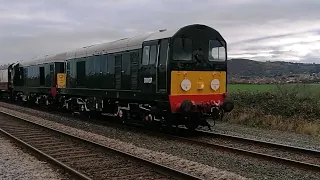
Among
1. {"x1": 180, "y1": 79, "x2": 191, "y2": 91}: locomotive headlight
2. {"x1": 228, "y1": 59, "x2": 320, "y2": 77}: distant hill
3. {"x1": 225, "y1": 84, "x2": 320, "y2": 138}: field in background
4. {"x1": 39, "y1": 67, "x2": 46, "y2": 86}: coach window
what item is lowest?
{"x1": 225, "y1": 84, "x2": 320, "y2": 138}: field in background

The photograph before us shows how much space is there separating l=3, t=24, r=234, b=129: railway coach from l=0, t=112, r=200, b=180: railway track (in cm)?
265

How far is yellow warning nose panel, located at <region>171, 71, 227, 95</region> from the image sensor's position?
11.5 metres

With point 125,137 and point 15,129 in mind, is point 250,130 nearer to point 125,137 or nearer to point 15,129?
point 125,137

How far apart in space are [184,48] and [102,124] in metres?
5.90

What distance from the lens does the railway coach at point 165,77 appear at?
11.6 m

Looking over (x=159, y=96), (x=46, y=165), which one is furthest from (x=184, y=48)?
(x=46, y=165)

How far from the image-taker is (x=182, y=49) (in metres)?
11.8

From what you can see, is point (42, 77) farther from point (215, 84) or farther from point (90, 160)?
point (90, 160)

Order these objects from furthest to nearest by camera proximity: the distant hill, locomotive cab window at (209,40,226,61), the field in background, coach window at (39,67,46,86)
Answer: the distant hill, coach window at (39,67,46,86), the field in background, locomotive cab window at (209,40,226,61)

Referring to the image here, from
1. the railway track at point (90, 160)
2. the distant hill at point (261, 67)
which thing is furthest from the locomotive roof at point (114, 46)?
the distant hill at point (261, 67)

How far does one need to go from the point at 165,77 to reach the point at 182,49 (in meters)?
1.08

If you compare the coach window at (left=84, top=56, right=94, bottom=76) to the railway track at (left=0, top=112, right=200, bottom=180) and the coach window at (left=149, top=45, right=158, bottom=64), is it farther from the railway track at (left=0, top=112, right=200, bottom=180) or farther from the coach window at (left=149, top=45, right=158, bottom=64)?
the coach window at (left=149, top=45, right=158, bottom=64)

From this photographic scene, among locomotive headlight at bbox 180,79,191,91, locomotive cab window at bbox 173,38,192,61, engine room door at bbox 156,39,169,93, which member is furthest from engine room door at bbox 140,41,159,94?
locomotive headlight at bbox 180,79,191,91

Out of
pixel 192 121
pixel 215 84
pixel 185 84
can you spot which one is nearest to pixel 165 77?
pixel 185 84
